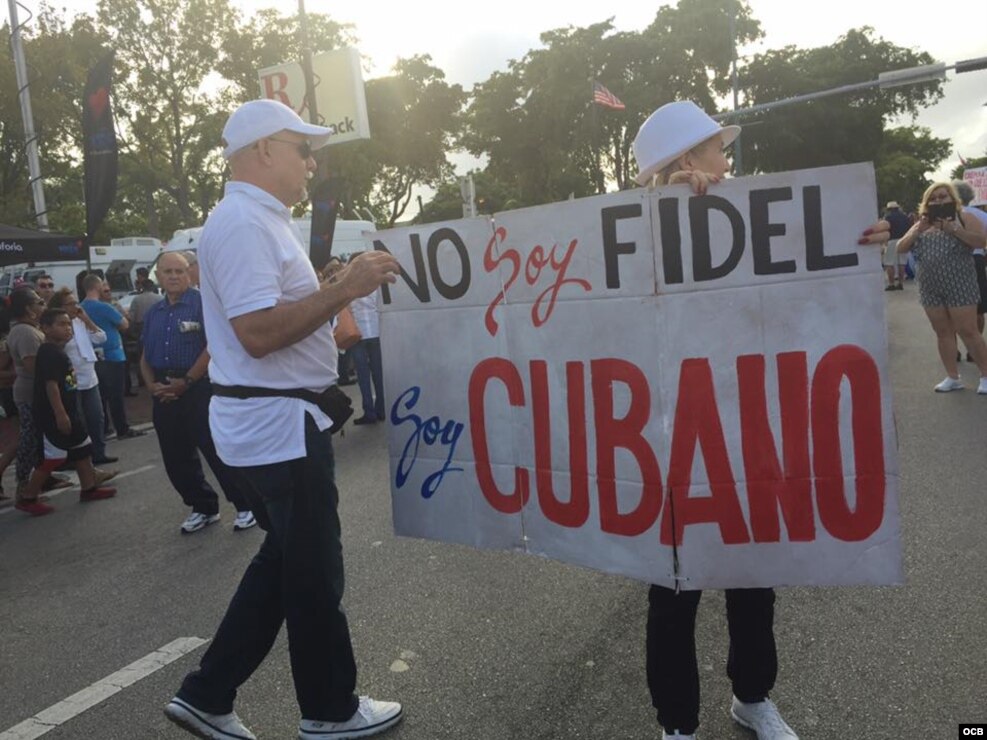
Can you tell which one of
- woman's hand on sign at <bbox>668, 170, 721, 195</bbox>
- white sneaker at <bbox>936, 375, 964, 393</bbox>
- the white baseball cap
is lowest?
white sneaker at <bbox>936, 375, 964, 393</bbox>

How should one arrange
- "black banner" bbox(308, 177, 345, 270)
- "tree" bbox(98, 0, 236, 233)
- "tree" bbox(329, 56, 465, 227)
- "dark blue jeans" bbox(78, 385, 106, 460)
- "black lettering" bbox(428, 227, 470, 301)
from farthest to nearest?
1. "tree" bbox(329, 56, 465, 227)
2. "tree" bbox(98, 0, 236, 233)
3. "dark blue jeans" bbox(78, 385, 106, 460)
4. "black banner" bbox(308, 177, 345, 270)
5. "black lettering" bbox(428, 227, 470, 301)

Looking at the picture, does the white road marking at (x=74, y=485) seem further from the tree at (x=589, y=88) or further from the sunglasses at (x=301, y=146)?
the tree at (x=589, y=88)

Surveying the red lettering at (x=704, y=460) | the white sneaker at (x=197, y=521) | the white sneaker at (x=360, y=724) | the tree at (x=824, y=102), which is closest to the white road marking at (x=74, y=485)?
the white sneaker at (x=197, y=521)

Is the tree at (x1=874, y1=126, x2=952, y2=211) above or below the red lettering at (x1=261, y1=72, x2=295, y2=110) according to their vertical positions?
above

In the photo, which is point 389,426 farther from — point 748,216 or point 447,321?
point 748,216

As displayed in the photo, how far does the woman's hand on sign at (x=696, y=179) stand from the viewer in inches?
86.0

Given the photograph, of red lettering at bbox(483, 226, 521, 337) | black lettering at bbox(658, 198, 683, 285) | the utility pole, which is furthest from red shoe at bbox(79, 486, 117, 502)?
the utility pole

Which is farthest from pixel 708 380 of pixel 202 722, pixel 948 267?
pixel 948 267

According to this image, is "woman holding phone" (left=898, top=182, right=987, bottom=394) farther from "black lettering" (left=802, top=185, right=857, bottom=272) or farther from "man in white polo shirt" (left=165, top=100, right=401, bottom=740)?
"man in white polo shirt" (left=165, top=100, right=401, bottom=740)

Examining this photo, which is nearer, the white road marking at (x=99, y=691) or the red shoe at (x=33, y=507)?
the white road marking at (x=99, y=691)

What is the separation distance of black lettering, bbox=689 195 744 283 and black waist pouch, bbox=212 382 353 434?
3.50 ft

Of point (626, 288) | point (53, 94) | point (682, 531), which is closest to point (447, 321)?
point (626, 288)

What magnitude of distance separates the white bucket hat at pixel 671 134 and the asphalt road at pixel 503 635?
5.63ft

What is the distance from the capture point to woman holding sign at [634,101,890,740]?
2289 mm
